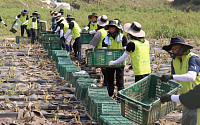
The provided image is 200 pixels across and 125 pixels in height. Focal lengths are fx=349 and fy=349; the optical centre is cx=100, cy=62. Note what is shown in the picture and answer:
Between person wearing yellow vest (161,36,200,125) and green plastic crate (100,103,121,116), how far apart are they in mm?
1069

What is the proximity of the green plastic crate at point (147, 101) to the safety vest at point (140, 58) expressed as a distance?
0.84m

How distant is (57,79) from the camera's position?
9336 mm

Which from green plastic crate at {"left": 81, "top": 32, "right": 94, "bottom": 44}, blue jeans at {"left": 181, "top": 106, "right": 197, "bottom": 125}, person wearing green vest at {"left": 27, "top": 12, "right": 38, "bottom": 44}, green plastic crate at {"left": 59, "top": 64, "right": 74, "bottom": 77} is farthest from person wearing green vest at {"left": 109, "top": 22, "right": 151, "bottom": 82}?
person wearing green vest at {"left": 27, "top": 12, "right": 38, "bottom": 44}

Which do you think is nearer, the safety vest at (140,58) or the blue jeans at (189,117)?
the blue jeans at (189,117)

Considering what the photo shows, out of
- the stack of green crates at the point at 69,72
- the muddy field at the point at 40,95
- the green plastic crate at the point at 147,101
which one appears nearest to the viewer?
the green plastic crate at the point at 147,101

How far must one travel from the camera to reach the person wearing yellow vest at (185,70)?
15.0ft

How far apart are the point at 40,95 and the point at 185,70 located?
3674 mm

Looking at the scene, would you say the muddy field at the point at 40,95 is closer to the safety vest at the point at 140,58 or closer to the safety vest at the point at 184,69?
the safety vest at the point at 140,58

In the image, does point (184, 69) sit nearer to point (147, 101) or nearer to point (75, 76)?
point (147, 101)

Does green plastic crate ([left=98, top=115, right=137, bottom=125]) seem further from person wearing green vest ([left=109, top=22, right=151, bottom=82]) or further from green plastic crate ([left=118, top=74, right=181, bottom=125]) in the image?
person wearing green vest ([left=109, top=22, right=151, bottom=82])

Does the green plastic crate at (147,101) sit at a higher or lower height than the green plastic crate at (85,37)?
lower

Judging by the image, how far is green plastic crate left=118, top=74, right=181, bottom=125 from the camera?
4125mm

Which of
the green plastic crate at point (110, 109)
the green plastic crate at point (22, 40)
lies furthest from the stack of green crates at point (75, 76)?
the green plastic crate at point (22, 40)

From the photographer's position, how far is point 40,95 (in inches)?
298
